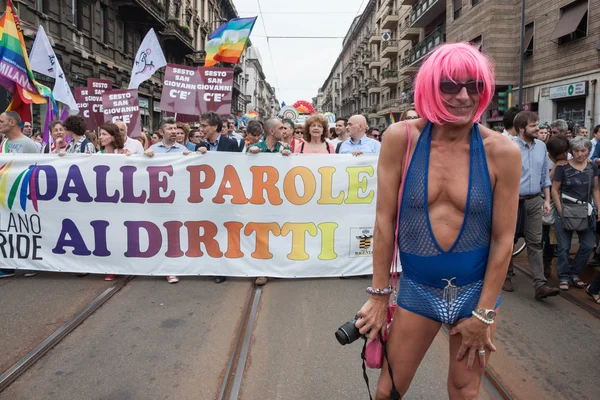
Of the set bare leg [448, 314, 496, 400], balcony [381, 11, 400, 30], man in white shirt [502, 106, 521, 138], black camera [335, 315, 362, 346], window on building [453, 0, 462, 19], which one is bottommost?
bare leg [448, 314, 496, 400]

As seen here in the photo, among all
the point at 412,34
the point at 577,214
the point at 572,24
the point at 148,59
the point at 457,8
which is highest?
the point at 412,34

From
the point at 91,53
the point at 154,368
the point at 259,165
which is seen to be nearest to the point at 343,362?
the point at 154,368

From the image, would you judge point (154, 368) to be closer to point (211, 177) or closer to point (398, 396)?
point (398, 396)

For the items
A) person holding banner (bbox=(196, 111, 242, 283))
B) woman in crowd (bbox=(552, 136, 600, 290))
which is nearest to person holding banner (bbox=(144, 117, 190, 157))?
person holding banner (bbox=(196, 111, 242, 283))

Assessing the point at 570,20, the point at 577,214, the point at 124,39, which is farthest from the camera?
the point at 124,39

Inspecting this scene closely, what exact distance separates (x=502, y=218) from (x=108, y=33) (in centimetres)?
2427

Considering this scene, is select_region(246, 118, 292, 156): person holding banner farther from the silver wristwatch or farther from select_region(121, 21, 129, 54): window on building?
select_region(121, 21, 129, 54): window on building

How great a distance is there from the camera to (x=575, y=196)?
5.07 m

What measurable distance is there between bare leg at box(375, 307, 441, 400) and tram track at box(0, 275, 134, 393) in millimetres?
2511

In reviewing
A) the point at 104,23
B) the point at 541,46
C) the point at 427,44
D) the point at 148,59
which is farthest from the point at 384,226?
the point at 427,44

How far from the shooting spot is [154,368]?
3197 millimetres

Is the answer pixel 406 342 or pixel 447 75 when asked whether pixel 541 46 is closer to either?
pixel 447 75

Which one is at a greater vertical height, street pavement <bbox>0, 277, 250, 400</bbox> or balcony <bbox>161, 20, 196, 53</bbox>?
balcony <bbox>161, 20, 196, 53</bbox>

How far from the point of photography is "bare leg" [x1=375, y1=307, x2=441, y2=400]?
189 cm
